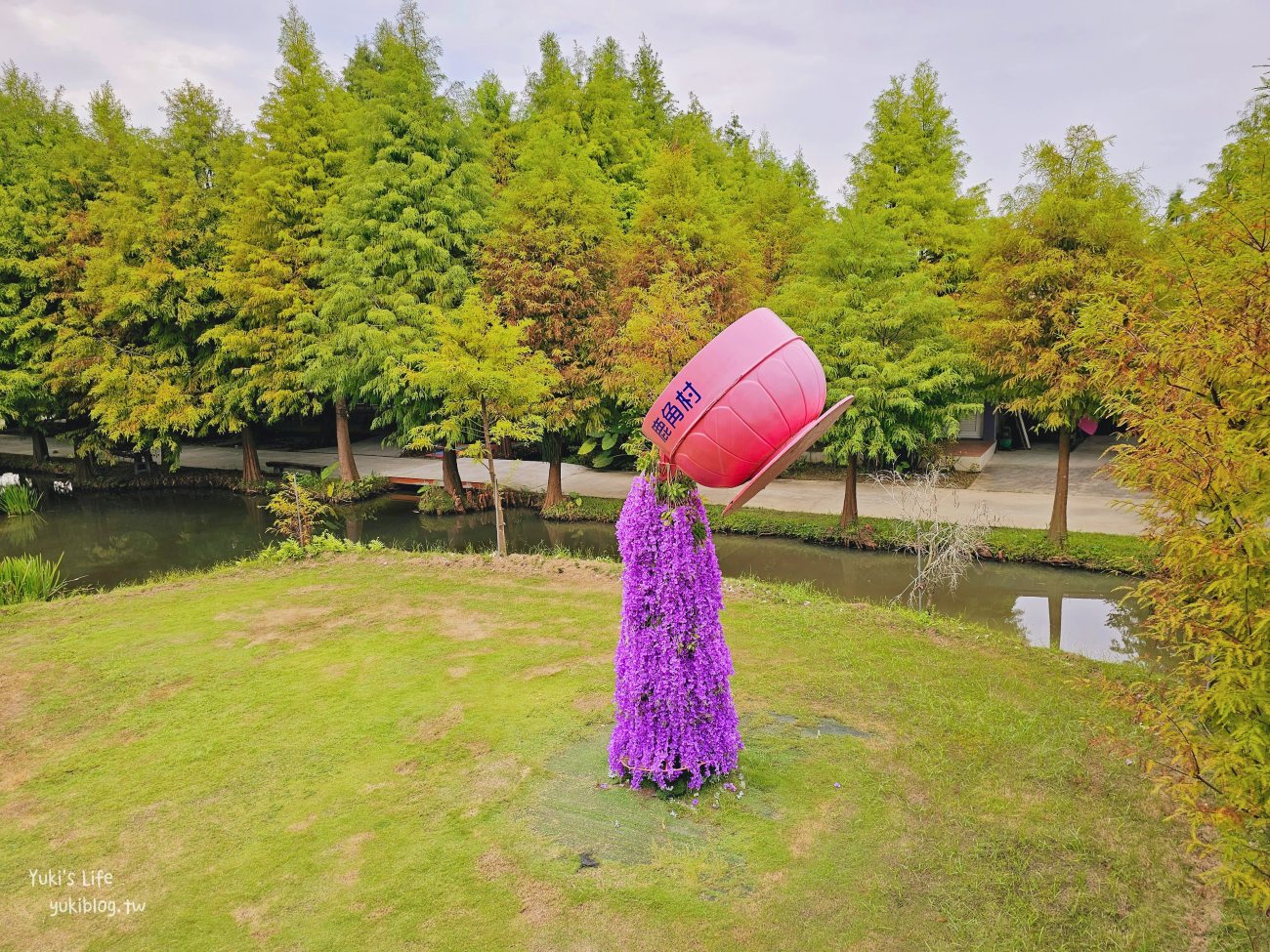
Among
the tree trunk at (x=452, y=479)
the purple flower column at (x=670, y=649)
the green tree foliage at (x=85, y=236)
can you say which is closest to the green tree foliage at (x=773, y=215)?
the tree trunk at (x=452, y=479)

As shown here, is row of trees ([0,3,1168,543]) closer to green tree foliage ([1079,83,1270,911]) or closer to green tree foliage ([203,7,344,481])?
green tree foliage ([203,7,344,481])

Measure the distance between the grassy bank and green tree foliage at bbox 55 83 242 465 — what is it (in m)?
11.2

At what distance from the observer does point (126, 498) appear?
23016mm

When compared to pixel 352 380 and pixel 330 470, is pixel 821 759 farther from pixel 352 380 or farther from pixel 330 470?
pixel 330 470

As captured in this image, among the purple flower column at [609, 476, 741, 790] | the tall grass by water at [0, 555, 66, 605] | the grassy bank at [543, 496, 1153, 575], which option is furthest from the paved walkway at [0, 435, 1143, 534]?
the tall grass by water at [0, 555, 66, 605]

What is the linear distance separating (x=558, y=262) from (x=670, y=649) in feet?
42.3

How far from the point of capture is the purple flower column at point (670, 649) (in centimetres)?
551

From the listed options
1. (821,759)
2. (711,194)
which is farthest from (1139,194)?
(821,759)

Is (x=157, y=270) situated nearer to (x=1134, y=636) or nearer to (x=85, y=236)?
(x=85, y=236)

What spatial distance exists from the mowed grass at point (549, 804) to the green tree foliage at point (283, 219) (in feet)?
37.2

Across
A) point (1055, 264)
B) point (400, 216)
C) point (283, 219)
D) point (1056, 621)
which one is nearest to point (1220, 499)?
point (1056, 621)

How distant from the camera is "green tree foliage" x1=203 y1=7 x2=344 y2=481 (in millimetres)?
18812

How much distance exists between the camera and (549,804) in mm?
5871

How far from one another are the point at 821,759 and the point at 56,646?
9.35 m
